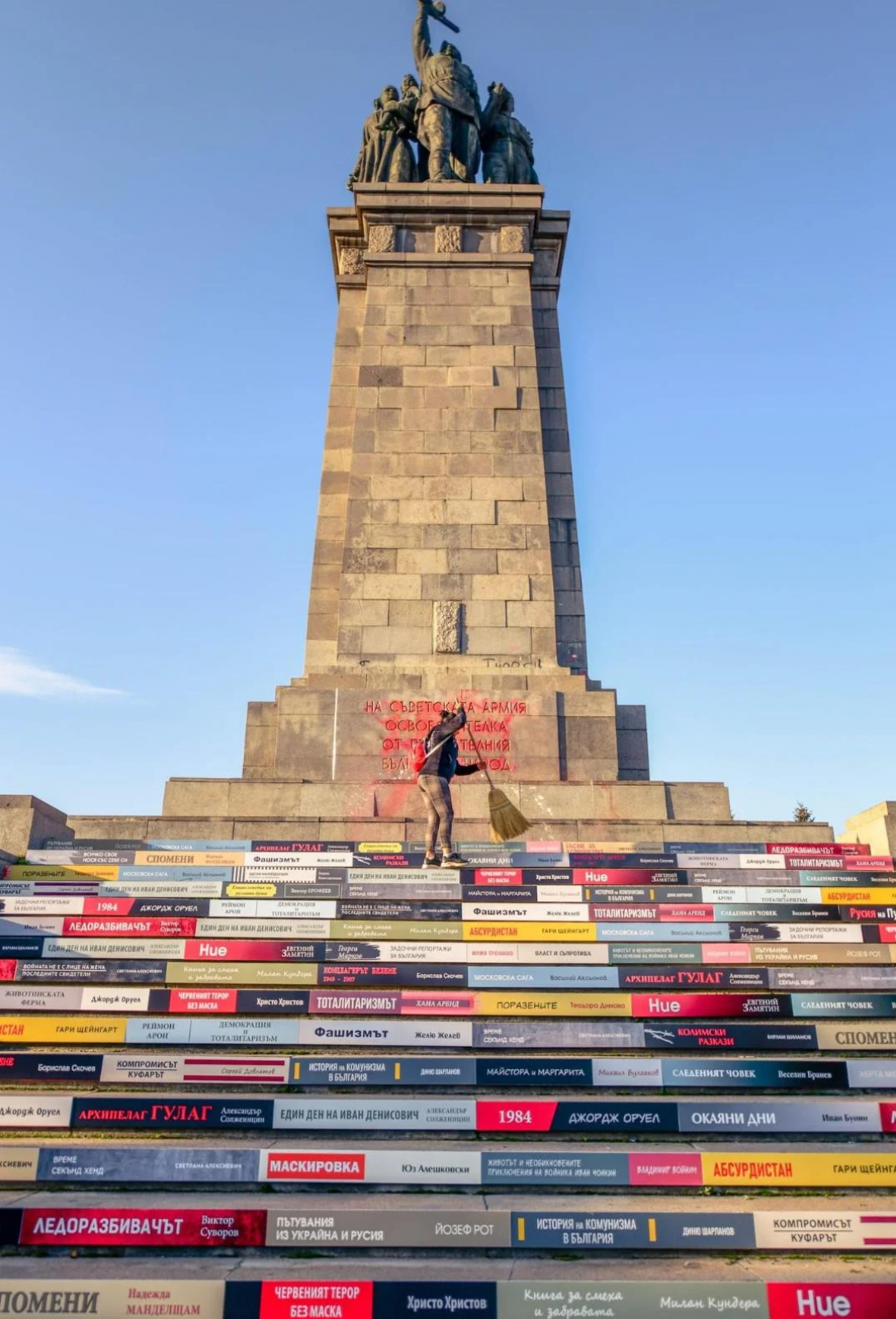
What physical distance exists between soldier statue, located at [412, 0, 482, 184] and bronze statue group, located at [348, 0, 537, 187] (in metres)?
0.02

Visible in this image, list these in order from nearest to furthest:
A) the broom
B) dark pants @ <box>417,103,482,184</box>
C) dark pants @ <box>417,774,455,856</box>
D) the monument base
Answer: dark pants @ <box>417,774,455,856</box> < the broom < the monument base < dark pants @ <box>417,103,482,184</box>

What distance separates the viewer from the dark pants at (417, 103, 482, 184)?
24.1m

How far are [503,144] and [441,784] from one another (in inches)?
689

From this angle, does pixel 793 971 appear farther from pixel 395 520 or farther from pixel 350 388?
pixel 350 388

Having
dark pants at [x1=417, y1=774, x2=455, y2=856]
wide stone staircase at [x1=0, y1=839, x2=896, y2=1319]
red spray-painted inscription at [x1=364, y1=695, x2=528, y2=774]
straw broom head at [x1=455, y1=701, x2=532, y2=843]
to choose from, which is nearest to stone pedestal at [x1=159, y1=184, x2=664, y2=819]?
red spray-painted inscription at [x1=364, y1=695, x2=528, y2=774]

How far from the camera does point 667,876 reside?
545 inches

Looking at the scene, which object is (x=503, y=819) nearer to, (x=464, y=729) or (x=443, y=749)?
(x=443, y=749)

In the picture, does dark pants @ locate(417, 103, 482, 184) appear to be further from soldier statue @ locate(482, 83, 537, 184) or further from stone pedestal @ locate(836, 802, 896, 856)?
stone pedestal @ locate(836, 802, 896, 856)

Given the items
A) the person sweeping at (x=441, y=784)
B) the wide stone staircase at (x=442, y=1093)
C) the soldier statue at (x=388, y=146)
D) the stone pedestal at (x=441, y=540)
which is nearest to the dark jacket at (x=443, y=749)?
the person sweeping at (x=441, y=784)

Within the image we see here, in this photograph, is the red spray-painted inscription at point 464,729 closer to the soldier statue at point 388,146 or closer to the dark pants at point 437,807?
the dark pants at point 437,807

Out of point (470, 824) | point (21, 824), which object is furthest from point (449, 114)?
point (21, 824)

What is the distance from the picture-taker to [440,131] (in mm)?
24406

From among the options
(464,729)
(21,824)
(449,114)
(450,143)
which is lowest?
(21,824)

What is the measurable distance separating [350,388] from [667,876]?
13.4 meters
